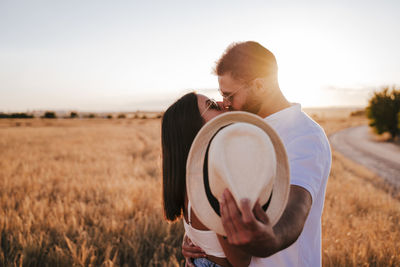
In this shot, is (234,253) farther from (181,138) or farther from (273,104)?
(273,104)

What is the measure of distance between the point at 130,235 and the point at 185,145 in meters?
2.78

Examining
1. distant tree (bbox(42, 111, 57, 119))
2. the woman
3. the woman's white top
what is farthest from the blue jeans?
distant tree (bbox(42, 111, 57, 119))

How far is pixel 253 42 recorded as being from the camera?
1.98 metres

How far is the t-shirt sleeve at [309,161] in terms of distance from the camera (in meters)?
1.23

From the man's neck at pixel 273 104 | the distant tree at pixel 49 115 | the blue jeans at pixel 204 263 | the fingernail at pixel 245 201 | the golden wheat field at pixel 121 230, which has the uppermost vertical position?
the distant tree at pixel 49 115

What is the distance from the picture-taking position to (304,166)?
4.14ft

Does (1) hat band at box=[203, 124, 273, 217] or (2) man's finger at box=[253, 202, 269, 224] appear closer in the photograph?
(2) man's finger at box=[253, 202, 269, 224]

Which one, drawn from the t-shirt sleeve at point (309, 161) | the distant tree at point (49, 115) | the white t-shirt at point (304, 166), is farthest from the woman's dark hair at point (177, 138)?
the distant tree at point (49, 115)

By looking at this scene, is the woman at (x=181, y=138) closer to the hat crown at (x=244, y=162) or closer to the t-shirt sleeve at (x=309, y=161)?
the t-shirt sleeve at (x=309, y=161)

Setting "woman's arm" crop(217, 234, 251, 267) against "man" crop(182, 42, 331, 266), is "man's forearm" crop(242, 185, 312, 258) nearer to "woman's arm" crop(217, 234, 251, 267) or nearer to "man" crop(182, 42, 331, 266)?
Result: "man" crop(182, 42, 331, 266)

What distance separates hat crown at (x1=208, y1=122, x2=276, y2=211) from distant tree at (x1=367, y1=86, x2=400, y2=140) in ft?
98.4

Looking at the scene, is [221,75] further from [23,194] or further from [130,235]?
[23,194]

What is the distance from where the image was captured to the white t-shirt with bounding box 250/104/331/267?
125 cm

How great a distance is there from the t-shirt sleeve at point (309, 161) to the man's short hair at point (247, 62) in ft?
2.50
